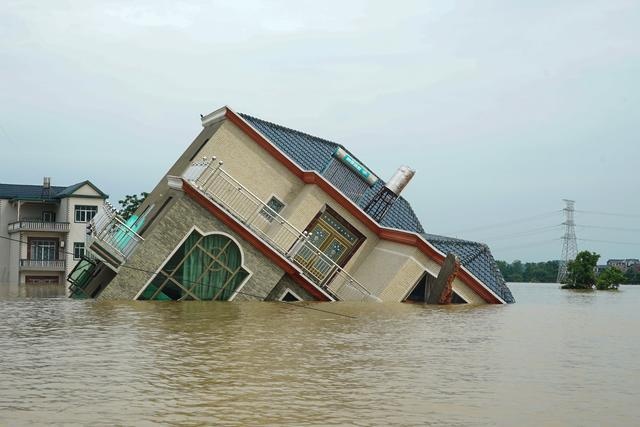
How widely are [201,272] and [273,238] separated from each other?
3511mm

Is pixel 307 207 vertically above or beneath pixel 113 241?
above

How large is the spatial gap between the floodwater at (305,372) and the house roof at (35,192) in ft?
175

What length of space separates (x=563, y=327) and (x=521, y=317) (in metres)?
3.86

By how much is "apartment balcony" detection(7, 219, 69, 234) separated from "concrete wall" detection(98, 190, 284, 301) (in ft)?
147

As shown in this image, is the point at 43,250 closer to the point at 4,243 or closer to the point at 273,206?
the point at 4,243

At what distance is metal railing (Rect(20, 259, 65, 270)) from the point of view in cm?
7093

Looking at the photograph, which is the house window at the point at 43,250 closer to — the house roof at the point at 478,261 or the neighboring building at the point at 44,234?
the neighboring building at the point at 44,234

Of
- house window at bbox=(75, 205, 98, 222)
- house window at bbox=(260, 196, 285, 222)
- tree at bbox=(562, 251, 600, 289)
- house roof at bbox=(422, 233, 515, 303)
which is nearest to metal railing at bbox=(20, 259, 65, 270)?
house window at bbox=(75, 205, 98, 222)

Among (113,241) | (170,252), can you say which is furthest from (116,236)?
(170,252)

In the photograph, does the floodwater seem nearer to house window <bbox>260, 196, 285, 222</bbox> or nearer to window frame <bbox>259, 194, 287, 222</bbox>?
window frame <bbox>259, 194, 287, 222</bbox>

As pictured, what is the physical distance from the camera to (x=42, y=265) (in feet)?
234

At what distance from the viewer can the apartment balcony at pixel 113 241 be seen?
94.6 ft

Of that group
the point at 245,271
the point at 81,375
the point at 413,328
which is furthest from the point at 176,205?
the point at 81,375

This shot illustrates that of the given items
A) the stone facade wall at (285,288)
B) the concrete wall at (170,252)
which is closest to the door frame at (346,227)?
the stone facade wall at (285,288)
